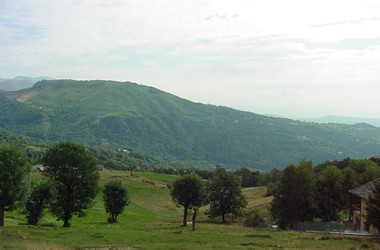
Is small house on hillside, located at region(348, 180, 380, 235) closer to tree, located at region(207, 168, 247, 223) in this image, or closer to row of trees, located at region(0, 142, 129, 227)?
tree, located at region(207, 168, 247, 223)

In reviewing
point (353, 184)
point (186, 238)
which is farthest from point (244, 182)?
point (186, 238)

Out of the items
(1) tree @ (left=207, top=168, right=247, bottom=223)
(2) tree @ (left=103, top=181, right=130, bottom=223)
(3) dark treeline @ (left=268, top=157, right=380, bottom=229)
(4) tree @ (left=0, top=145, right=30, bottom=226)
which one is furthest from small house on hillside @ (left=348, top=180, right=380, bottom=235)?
(4) tree @ (left=0, top=145, right=30, bottom=226)

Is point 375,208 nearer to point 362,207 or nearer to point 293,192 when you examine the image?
point 362,207

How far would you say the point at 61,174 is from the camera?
5459cm

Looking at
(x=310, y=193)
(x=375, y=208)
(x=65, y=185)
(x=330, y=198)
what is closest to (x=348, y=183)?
(x=330, y=198)

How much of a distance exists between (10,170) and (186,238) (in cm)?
2477

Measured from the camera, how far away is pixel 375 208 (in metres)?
41.7

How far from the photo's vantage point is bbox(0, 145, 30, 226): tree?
48.4m

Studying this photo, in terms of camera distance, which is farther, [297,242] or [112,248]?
[297,242]

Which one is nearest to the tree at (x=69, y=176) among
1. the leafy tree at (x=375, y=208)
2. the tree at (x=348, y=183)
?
the leafy tree at (x=375, y=208)

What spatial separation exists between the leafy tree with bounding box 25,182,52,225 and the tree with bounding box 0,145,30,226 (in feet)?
13.7

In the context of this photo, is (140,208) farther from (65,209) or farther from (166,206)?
(65,209)

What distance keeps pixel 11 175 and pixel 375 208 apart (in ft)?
137

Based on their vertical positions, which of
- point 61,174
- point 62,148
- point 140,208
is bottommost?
point 140,208
